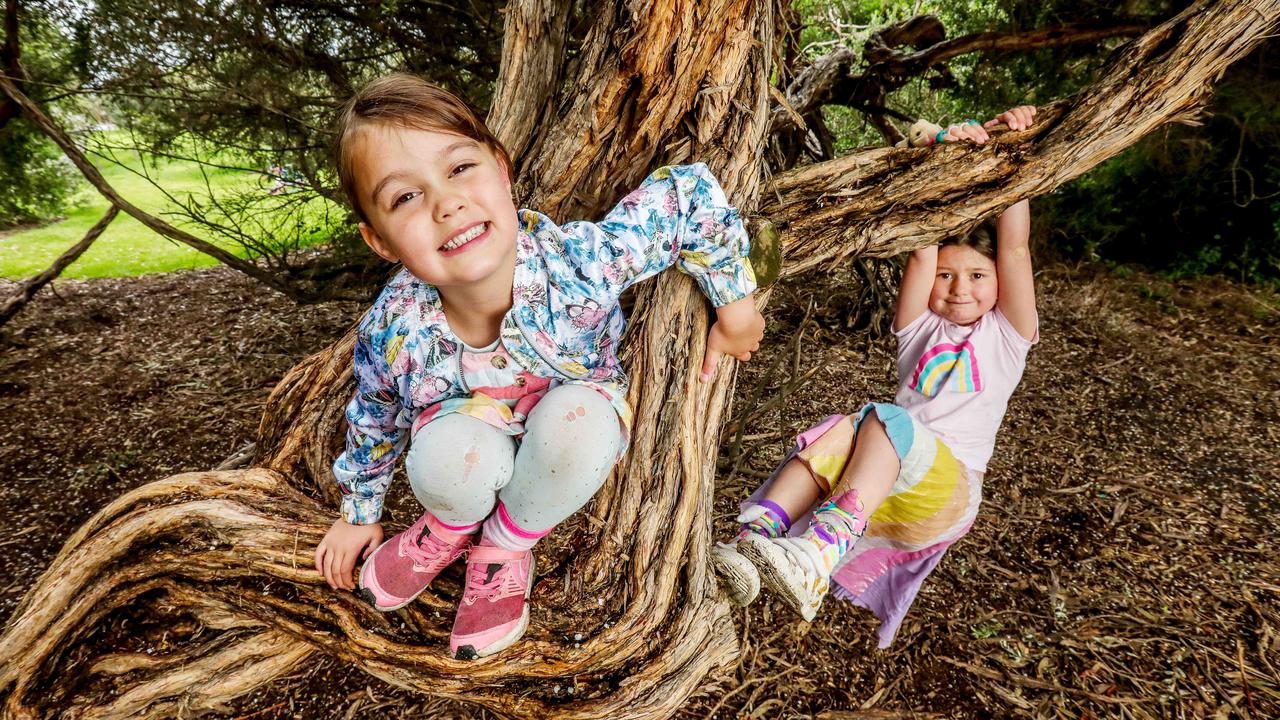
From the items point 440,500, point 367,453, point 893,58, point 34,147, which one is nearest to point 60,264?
point 34,147

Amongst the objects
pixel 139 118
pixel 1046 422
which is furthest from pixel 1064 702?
pixel 139 118

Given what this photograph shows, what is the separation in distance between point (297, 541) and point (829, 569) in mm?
1369

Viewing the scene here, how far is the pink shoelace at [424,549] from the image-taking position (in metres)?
1.37

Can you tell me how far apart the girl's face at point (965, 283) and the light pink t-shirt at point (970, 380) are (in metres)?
0.04

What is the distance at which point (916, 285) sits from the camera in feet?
6.70

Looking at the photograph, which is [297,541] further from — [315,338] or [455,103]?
[315,338]

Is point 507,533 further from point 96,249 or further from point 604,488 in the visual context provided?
point 96,249

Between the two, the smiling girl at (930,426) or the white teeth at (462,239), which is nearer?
the white teeth at (462,239)

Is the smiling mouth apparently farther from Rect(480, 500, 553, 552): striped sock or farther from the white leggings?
Rect(480, 500, 553, 552): striped sock

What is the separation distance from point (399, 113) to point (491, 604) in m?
1.06

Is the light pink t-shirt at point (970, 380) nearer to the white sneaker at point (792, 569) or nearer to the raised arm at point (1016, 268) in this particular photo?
the raised arm at point (1016, 268)

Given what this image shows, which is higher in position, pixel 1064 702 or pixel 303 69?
pixel 303 69

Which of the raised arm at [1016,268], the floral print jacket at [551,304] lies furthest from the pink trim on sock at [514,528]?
the raised arm at [1016,268]

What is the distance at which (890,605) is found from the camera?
2.16 m
